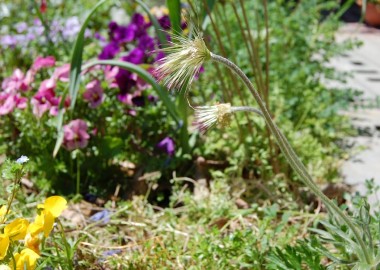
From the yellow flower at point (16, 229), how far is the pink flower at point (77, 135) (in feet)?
3.42

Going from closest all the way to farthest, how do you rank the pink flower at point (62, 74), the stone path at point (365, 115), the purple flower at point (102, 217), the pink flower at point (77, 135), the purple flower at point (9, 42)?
1. the purple flower at point (102, 217)
2. the pink flower at point (77, 135)
3. the pink flower at point (62, 74)
4. the stone path at point (365, 115)
5. the purple flower at point (9, 42)

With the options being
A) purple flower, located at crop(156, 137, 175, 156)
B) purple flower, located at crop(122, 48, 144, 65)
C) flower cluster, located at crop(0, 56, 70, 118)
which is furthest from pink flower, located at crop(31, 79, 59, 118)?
purple flower, located at crop(156, 137, 175, 156)

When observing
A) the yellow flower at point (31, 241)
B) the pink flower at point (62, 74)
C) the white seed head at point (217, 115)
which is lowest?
the yellow flower at point (31, 241)

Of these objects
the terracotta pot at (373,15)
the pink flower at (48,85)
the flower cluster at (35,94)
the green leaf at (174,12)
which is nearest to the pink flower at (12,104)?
the flower cluster at (35,94)

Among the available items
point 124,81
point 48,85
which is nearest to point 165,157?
point 124,81

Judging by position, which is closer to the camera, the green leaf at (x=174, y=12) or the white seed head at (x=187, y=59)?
the white seed head at (x=187, y=59)

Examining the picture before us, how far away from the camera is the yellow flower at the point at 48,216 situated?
1.52 metres

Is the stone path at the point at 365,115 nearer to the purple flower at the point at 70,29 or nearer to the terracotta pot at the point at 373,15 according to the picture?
the terracotta pot at the point at 373,15

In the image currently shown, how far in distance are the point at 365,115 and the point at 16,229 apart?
2.56 m

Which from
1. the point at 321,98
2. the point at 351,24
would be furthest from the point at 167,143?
the point at 351,24

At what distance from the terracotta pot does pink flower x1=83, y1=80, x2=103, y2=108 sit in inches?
171

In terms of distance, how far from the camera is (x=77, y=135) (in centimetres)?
256

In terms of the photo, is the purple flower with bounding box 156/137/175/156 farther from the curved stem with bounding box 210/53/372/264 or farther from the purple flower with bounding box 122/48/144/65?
the curved stem with bounding box 210/53/372/264

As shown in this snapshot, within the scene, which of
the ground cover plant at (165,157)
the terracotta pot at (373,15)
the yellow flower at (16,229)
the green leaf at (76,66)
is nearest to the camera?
the yellow flower at (16,229)
